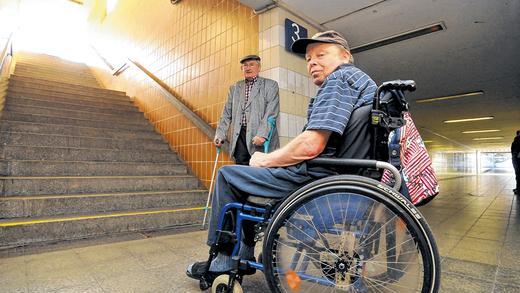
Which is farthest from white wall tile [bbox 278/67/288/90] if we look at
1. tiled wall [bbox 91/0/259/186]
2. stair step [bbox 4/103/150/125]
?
stair step [bbox 4/103/150/125]

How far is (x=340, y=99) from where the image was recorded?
3.42 ft

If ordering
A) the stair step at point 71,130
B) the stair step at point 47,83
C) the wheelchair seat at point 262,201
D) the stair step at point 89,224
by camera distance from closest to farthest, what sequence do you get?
the wheelchair seat at point 262,201 < the stair step at point 89,224 < the stair step at point 71,130 < the stair step at point 47,83

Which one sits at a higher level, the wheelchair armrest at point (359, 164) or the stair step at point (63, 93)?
the stair step at point (63, 93)

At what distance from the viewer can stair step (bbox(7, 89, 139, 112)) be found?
4.33m

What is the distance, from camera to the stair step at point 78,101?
4332 millimetres

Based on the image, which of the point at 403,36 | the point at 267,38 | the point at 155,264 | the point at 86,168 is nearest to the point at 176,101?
the point at 86,168

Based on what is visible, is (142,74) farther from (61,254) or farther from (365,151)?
(365,151)

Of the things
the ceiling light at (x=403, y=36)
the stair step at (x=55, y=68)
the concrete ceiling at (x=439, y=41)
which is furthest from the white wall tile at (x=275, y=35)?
the stair step at (x=55, y=68)

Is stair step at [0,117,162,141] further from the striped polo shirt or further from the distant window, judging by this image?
the distant window

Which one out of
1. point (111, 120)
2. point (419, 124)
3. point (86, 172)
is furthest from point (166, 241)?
point (419, 124)

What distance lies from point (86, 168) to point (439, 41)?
4633 mm

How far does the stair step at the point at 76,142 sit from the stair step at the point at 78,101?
1262mm

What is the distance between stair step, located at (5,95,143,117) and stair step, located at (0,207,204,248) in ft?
8.74

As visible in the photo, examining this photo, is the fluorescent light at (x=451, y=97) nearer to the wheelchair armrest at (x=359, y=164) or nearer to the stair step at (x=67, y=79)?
the wheelchair armrest at (x=359, y=164)
